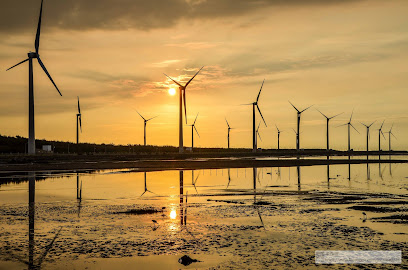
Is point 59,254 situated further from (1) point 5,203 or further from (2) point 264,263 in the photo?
(1) point 5,203

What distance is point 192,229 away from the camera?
19031mm

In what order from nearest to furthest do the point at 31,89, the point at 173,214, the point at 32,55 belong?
the point at 173,214
the point at 31,89
the point at 32,55

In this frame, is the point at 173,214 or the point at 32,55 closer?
the point at 173,214

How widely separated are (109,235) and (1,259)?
4520mm

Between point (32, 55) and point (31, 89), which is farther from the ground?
point (32, 55)

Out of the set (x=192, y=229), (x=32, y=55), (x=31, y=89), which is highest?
(x=32, y=55)

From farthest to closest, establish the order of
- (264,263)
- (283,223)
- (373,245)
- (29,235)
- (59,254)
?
(283,223)
(29,235)
(373,245)
(59,254)
(264,263)

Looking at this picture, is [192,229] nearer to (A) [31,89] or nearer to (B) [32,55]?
(A) [31,89]

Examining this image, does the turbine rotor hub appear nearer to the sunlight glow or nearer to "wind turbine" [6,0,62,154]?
"wind turbine" [6,0,62,154]

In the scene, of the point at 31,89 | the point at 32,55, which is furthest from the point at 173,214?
the point at 32,55

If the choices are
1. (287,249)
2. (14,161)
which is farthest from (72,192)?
(14,161)

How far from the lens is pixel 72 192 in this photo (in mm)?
34875

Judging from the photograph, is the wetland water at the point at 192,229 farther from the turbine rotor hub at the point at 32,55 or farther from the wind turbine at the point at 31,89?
the turbine rotor hub at the point at 32,55

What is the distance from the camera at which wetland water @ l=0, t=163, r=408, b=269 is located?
14.1 meters
